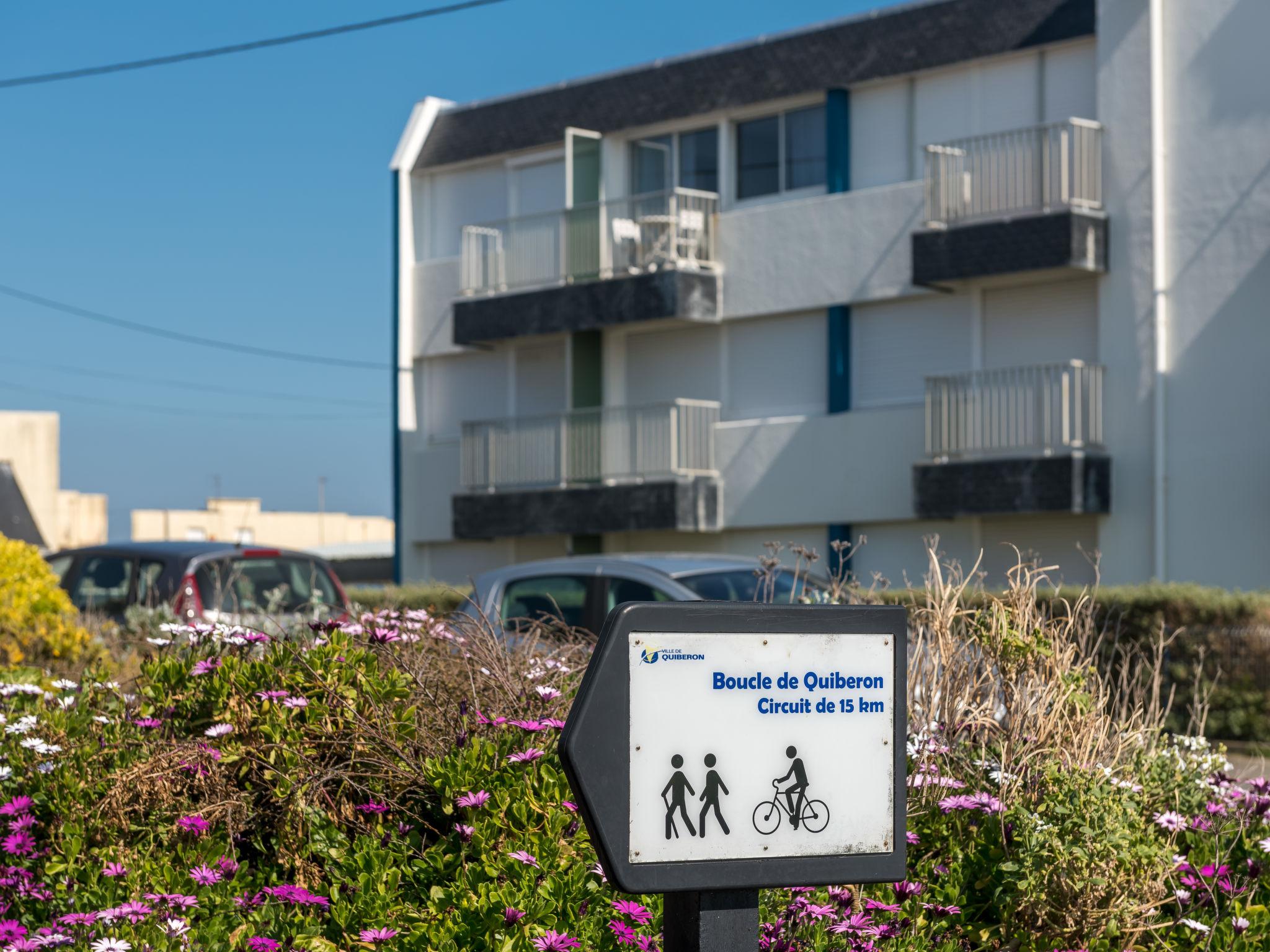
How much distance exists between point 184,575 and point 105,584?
1172 millimetres

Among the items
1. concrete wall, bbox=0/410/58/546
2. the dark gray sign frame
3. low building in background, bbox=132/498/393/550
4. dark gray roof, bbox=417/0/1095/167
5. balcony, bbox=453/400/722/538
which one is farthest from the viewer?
low building in background, bbox=132/498/393/550

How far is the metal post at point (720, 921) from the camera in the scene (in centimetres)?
308

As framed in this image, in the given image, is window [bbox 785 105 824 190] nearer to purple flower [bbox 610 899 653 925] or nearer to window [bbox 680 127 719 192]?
window [bbox 680 127 719 192]

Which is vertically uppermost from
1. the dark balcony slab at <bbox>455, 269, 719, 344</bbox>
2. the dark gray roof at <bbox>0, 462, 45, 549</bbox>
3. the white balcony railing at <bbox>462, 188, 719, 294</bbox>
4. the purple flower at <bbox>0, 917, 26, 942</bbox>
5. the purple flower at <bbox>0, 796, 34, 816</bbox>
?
the white balcony railing at <bbox>462, 188, 719, 294</bbox>

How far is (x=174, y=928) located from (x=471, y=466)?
24714mm

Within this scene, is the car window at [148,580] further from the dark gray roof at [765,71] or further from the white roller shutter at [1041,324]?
the dark gray roof at [765,71]

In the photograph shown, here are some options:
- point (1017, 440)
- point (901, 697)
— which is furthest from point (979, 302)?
point (901, 697)

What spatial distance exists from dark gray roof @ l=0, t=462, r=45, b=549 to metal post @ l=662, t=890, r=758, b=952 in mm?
30879

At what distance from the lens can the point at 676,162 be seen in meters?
27.3

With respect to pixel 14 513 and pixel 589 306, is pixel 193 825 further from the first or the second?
pixel 14 513

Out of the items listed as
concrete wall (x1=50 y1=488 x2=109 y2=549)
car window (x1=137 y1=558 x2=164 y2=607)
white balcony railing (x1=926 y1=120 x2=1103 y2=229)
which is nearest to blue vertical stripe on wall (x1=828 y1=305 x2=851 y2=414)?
white balcony railing (x1=926 y1=120 x2=1103 y2=229)

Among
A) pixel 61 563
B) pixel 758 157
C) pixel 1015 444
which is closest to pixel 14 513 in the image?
pixel 758 157

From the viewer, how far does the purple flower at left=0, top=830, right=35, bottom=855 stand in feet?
18.0

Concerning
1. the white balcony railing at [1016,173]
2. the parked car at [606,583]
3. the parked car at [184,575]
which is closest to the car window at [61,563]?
the parked car at [184,575]
